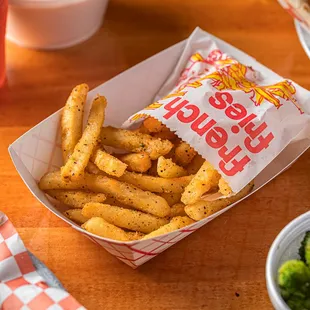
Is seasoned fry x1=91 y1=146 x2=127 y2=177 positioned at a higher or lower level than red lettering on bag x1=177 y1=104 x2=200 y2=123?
lower

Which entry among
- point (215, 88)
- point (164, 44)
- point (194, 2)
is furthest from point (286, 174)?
point (194, 2)

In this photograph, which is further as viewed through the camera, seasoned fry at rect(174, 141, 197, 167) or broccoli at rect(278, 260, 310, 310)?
seasoned fry at rect(174, 141, 197, 167)

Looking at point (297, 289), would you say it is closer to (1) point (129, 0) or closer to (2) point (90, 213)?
(2) point (90, 213)

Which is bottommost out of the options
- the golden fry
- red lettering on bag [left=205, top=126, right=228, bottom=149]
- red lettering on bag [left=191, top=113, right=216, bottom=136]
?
the golden fry

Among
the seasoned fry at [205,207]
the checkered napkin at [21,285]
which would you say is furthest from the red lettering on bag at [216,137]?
the checkered napkin at [21,285]

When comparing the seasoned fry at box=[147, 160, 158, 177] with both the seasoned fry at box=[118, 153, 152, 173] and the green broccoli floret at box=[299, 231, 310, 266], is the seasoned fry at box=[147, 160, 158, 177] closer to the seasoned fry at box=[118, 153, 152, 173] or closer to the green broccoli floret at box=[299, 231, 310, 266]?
the seasoned fry at box=[118, 153, 152, 173]

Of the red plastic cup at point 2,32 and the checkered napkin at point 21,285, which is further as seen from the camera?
the red plastic cup at point 2,32

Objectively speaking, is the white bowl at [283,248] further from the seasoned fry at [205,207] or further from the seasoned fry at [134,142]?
the seasoned fry at [134,142]

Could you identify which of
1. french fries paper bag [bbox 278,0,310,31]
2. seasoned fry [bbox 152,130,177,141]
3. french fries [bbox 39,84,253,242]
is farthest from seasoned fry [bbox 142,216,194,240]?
french fries paper bag [bbox 278,0,310,31]
